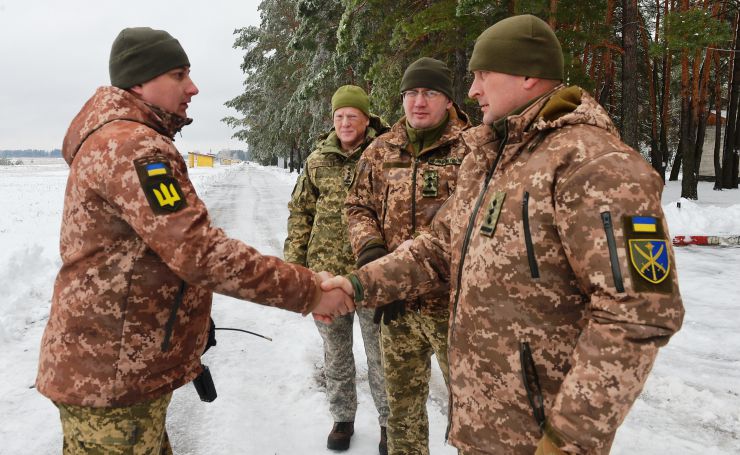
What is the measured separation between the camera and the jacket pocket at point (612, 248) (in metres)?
1.39

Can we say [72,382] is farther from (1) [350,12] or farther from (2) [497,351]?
(1) [350,12]

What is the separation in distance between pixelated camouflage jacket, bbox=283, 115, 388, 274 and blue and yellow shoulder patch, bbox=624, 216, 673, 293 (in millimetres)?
2354

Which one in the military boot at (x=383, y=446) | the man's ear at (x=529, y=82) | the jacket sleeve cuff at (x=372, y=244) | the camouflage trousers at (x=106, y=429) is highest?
the man's ear at (x=529, y=82)

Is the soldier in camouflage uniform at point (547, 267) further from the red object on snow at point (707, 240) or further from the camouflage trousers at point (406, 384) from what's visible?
the red object on snow at point (707, 240)

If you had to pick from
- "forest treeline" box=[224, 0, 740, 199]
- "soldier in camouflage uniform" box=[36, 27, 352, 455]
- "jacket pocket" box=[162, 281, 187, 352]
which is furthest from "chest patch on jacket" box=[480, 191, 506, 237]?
"forest treeline" box=[224, 0, 740, 199]

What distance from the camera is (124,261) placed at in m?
1.91

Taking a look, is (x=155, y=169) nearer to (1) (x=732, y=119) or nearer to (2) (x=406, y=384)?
(2) (x=406, y=384)

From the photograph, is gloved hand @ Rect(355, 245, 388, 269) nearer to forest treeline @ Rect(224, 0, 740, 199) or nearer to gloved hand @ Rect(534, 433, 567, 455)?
gloved hand @ Rect(534, 433, 567, 455)

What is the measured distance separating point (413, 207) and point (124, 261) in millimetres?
1665

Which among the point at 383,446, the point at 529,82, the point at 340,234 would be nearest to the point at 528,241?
the point at 529,82

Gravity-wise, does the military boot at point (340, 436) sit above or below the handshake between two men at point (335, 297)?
below

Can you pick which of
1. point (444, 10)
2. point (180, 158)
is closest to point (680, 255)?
point (444, 10)

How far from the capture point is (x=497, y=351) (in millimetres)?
1752

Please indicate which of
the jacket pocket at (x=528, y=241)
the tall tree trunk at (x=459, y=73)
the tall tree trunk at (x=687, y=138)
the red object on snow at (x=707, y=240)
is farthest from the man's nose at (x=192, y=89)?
the tall tree trunk at (x=687, y=138)
